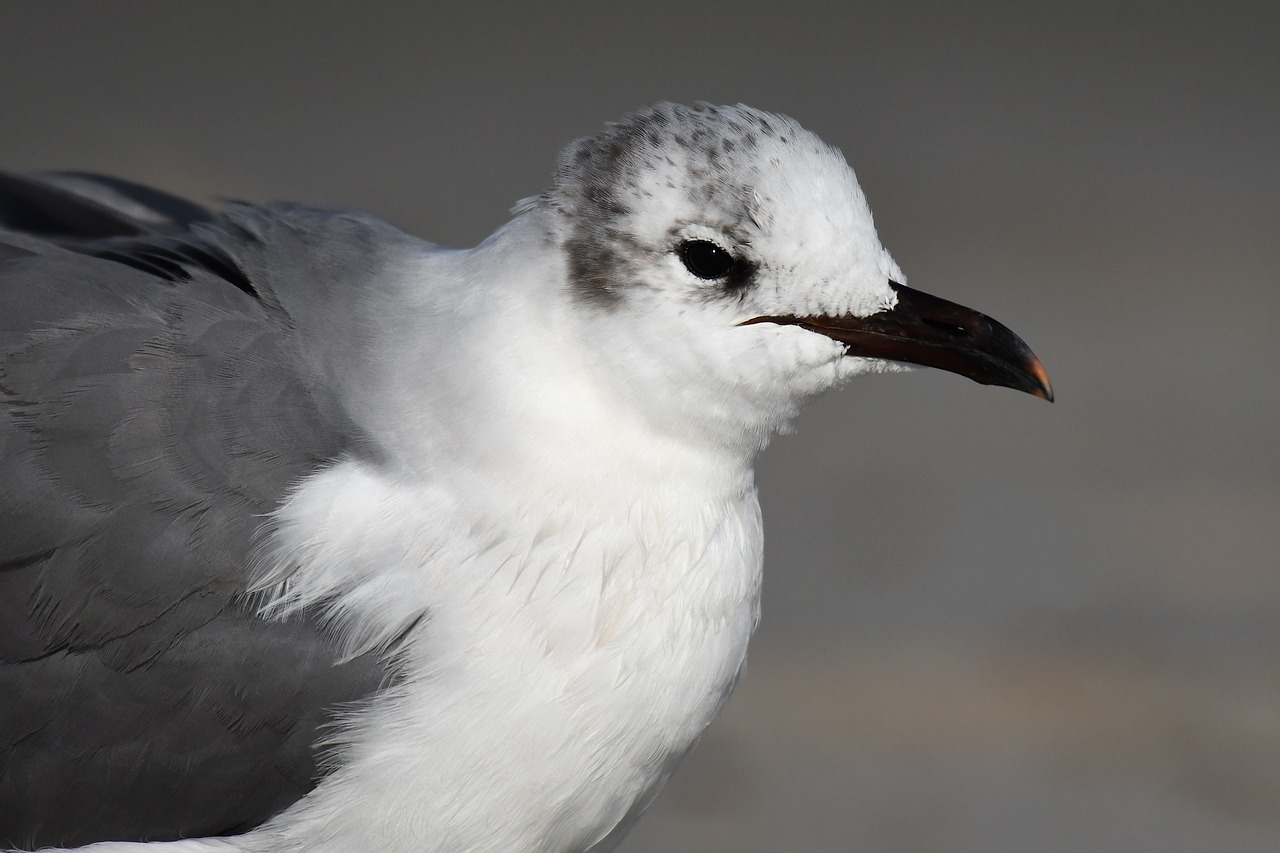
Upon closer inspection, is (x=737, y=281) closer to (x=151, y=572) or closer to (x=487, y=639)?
(x=487, y=639)

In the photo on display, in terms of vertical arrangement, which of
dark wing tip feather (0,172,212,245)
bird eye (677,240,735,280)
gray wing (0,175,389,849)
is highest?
bird eye (677,240,735,280)

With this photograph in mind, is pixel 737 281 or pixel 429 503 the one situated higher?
pixel 737 281

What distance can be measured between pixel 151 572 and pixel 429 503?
0.26 metres

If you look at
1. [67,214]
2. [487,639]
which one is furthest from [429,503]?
[67,214]

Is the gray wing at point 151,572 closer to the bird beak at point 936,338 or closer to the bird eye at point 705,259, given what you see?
the bird eye at point 705,259

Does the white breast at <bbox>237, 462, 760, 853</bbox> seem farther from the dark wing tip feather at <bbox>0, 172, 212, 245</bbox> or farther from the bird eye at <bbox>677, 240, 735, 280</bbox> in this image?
the dark wing tip feather at <bbox>0, 172, 212, 245</bbox>

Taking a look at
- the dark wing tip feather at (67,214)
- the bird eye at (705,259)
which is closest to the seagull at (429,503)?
the bird eye at (705,259)

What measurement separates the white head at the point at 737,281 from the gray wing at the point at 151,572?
11.4 inches

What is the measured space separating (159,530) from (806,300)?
2.01 feet

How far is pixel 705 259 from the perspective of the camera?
1181mm

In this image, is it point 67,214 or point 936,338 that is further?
point 67,214

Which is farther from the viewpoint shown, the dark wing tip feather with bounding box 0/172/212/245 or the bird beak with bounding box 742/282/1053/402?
the dark wing tip feather with bounding box 0/172/212/245

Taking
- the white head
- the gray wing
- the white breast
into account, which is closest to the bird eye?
the white head

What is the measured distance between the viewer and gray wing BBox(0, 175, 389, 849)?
122cm
